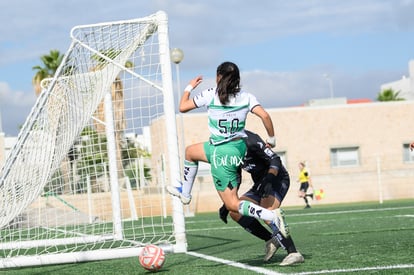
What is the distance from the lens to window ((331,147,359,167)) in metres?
46.5

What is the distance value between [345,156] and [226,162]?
38998 millimetres

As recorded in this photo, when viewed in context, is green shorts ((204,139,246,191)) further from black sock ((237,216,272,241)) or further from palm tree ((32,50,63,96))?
palm tree ((32,50,63,96))

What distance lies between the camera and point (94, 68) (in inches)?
508

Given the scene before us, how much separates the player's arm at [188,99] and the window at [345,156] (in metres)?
38.3

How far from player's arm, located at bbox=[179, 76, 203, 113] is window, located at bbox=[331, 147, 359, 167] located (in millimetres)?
38283

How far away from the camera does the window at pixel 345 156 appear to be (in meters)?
46.5

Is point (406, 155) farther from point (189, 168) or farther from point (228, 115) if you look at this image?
point (228, 115)

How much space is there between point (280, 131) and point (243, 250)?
35.1 m

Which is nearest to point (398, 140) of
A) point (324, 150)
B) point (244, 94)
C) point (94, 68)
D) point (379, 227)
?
point (324, 150)

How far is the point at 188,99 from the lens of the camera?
8758 mm

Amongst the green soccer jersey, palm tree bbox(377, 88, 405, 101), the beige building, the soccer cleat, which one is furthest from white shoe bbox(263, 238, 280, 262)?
palm tree bbox(377, 88, 405, 101)

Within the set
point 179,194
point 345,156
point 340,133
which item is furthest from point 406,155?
point 179,194

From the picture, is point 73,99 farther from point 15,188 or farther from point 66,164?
point 66,164

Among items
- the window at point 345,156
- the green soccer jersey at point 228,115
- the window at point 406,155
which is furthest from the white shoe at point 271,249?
the window at point 406,155
